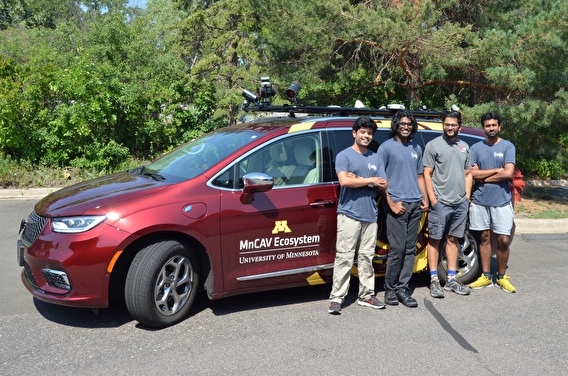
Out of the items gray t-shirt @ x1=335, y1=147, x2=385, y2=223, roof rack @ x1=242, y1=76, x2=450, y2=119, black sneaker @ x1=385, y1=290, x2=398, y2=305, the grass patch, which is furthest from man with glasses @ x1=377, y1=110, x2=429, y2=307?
the grass patch

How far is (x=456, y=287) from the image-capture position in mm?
6125

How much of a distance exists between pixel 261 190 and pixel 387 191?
4.27 feet

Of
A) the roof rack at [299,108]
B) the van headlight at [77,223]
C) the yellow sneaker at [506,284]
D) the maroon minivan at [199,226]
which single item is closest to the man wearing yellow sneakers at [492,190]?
the yellow sneaker at [506,284]

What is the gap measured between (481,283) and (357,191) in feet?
6.91

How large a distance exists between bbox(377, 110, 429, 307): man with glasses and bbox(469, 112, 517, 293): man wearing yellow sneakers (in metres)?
Answer: 0.94

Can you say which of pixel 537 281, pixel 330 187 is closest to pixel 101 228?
pixel 330 187

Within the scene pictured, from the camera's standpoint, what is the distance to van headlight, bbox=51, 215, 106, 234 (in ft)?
14.8

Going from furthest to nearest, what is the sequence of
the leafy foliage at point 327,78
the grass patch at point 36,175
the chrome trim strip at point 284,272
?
the grass patch at point 36,175 → the leafy foliage at point 327,78 → the chrome trim strip at point 284,272

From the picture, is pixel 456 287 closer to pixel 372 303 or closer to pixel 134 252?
pixel 372 303

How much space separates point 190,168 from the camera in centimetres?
529

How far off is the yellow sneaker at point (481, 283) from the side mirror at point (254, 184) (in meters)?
2.80

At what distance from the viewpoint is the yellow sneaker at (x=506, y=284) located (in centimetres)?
621

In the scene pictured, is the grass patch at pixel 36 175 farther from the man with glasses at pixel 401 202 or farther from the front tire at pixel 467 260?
the front tire at pixel 467 260

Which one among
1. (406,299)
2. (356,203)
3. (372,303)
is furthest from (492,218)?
(356,203)
